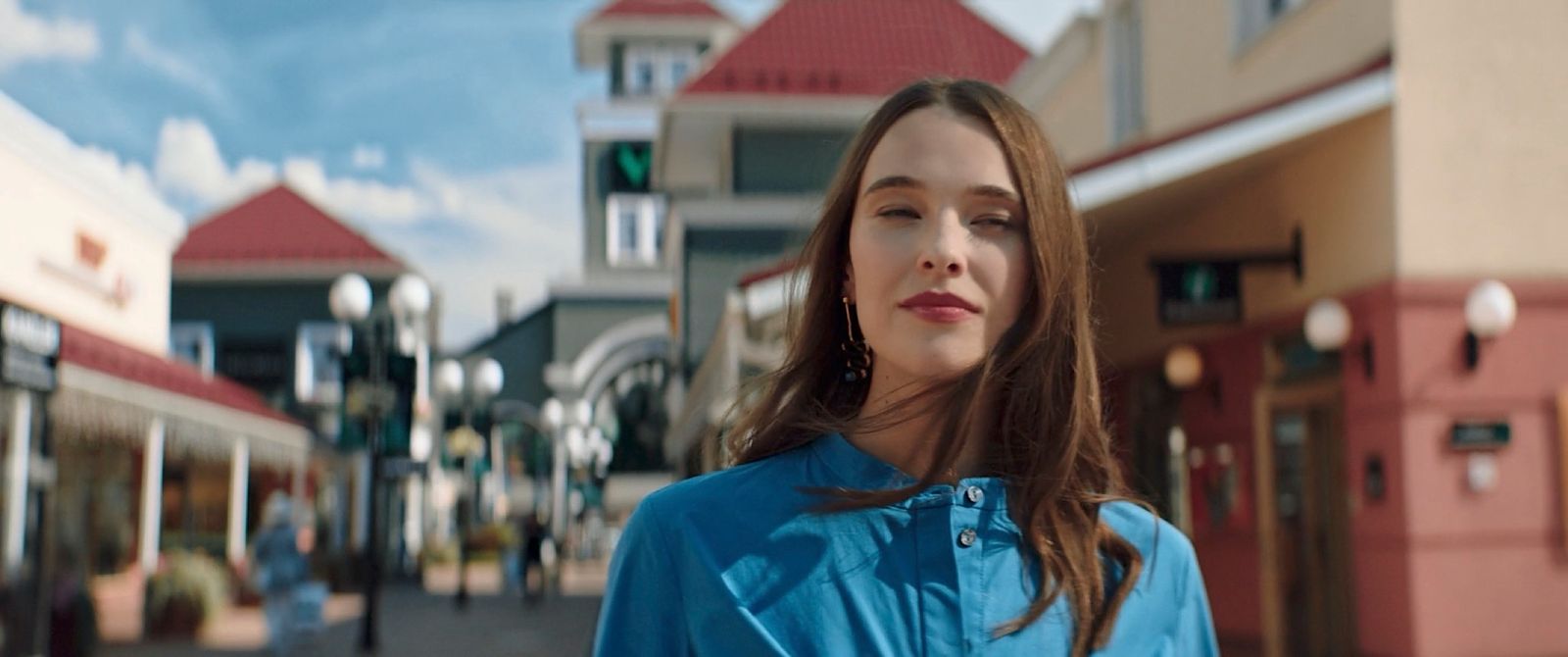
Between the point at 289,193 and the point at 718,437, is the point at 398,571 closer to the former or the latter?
the point at 289,193

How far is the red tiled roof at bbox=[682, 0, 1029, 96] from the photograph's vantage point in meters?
19.3

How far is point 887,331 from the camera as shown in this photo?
1.52 m

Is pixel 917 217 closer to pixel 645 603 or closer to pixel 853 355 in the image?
pixel 853 355

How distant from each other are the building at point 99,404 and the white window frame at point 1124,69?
31.2 feet

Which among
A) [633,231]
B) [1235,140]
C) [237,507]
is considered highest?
[633,231]

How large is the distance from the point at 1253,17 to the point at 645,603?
38.2 feet

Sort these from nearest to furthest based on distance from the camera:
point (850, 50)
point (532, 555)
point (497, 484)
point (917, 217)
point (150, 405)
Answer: point (917, 217)
point (150, 405)
point (850, 50)
point (532, 555)
point (497, 484)

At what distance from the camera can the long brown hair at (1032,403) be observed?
4.88 feet

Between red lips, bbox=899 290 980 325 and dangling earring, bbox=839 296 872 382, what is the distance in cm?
20

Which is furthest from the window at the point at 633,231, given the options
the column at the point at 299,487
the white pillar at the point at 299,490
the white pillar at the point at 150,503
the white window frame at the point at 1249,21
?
the white window frame at the point at 1249,21

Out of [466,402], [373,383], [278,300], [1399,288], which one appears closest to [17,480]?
[373,383]

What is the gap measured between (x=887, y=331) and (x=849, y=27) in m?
19.7

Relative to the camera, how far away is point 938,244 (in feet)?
4.84

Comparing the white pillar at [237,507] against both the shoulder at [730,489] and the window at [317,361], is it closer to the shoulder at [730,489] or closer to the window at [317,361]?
the window at [317,361]
